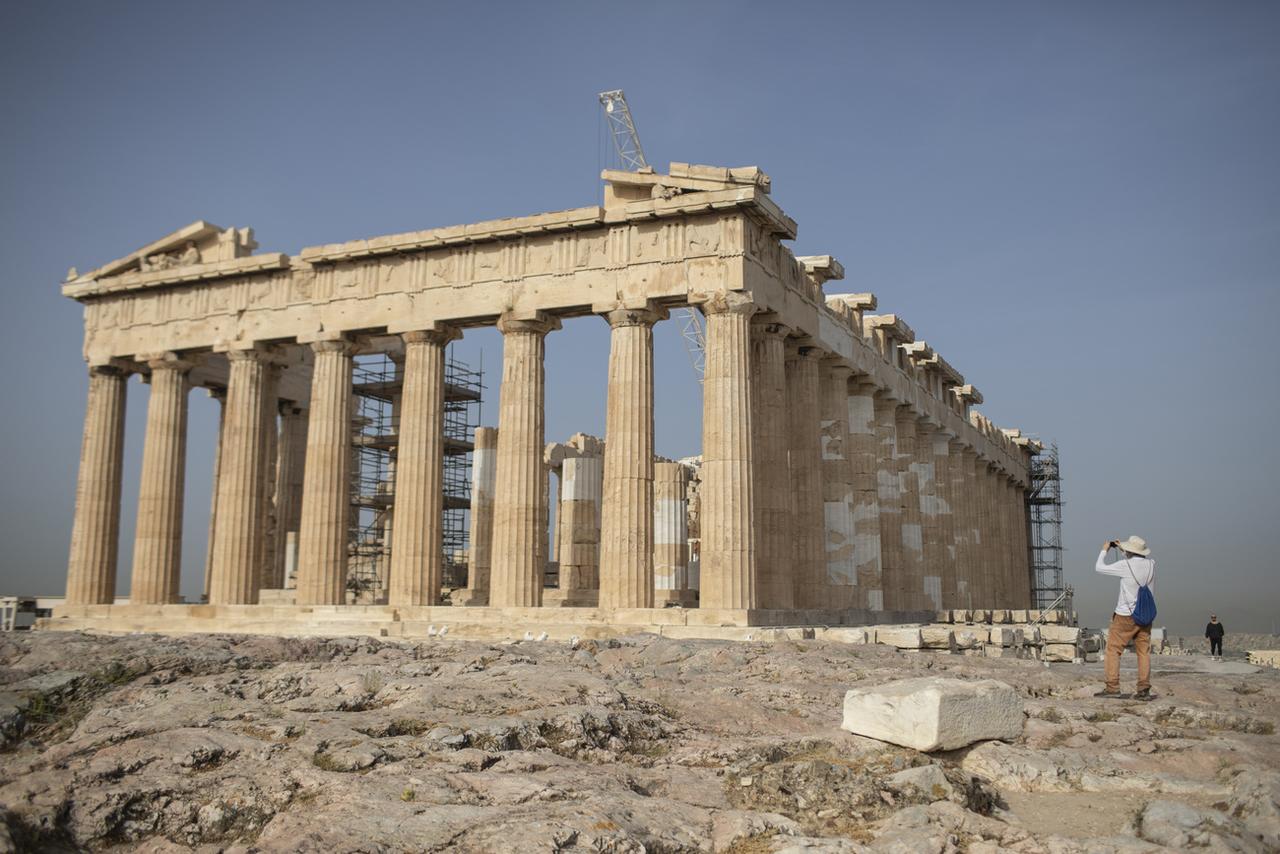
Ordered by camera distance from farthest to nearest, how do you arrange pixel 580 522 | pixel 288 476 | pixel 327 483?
pixel 288 476 → pixel 580 522 → pixel 327 483

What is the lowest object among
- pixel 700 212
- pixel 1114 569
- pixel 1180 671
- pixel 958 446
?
pixel 1180 671

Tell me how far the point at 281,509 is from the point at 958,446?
2571 cm

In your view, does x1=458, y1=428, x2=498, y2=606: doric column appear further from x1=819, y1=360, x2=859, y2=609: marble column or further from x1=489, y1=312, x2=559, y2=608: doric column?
x1=819, y1=360, x2=859, y2=609: marble column

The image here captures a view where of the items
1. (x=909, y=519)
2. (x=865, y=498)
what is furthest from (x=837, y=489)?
(x=909, y=519)

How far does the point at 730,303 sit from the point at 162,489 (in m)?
18.4

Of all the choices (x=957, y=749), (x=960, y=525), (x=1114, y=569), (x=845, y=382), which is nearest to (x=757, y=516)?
(x=845, y=382)

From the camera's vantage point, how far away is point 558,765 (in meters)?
9.09

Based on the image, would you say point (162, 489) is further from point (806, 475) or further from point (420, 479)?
point (806, 475)

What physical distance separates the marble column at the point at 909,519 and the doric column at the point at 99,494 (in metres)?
24.1

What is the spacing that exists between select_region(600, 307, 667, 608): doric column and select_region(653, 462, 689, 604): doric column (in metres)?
8.47

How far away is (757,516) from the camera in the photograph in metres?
26.2

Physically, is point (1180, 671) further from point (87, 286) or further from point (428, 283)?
point (87, 286)

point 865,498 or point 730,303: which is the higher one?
point 730,303

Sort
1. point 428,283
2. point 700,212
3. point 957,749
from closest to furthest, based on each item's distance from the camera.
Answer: point 957,749 < point 700,212 < point 428,283
